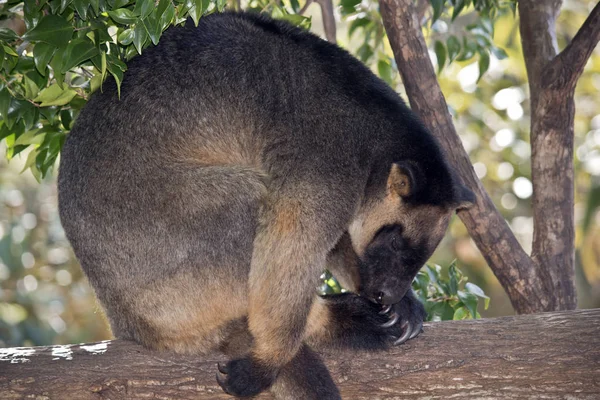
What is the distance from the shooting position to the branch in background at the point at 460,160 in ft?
17.4

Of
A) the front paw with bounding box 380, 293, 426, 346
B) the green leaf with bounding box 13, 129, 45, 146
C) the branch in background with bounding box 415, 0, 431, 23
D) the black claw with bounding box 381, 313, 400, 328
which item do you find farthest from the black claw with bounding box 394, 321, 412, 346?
the branch in background with bounding box 415, 0, 431, 23

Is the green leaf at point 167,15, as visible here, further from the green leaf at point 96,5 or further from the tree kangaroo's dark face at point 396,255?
the tree kangaroo's dark face at point 396,255

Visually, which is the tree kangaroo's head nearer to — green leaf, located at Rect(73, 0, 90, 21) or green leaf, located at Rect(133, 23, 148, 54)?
green leaf, located at Rect(133, 23, 148, 54)

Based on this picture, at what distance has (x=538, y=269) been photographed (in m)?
5.47

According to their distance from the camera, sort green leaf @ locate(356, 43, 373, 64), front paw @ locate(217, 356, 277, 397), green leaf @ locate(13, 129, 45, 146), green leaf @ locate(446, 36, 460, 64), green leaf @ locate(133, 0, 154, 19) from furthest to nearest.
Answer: green leaf @ locate(356, 43, 373, 64)
green leaf @ locate(446, 36, 460, 64)
green leaf @ locate(13, 129, 45, 146)
front paw @ locate(217, 356, 277, 397)
green leaf @ locate(133, 0, 154, 19)

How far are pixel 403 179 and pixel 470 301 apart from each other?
45.5 inches

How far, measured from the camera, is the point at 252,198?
4.20 meters

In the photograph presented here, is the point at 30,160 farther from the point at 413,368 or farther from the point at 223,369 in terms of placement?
the point at 413,368

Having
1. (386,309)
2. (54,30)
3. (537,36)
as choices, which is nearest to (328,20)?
(537,36)

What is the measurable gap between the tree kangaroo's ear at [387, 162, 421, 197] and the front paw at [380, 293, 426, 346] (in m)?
0.71

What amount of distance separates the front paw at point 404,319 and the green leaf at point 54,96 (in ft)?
7.86

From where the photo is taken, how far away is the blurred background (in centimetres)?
988

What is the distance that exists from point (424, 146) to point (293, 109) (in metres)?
0.87

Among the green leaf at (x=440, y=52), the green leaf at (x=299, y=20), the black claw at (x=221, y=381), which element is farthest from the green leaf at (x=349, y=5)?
the black claw at (x=221, y=381)
